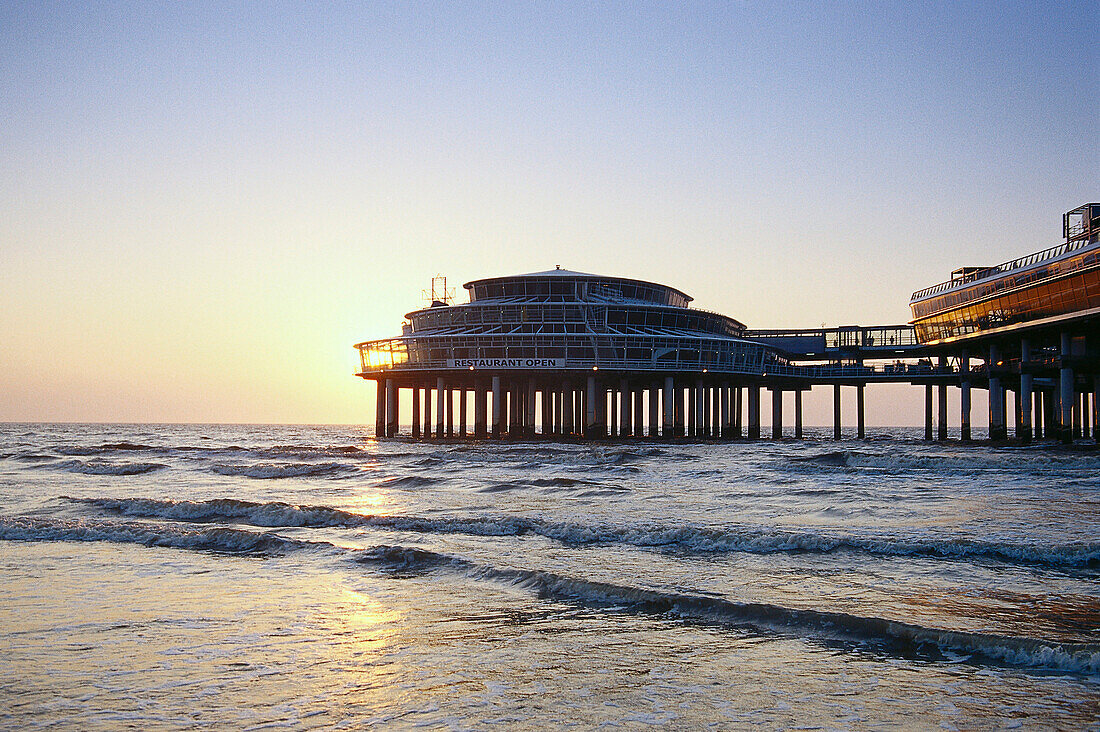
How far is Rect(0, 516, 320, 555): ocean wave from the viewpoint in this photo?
590 inches

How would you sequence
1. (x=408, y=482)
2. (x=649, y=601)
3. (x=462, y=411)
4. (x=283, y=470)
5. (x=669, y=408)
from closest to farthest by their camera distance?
(x=649, y=601) → (x=408, y=482) → (x=283, y=470) → (x=669, y=408) → (x=462, y=411)

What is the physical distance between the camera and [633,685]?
23.0ft

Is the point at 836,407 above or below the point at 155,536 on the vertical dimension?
above

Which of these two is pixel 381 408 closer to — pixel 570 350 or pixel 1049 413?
pixel 570 350

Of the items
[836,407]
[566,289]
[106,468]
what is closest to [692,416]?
[836,407]

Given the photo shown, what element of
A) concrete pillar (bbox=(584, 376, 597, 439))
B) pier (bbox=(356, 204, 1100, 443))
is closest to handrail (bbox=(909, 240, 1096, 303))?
pier (bbox=(356, 204, 1100, 443))

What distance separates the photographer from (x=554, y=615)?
9570 millimetres

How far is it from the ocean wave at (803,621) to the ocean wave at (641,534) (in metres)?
3.40

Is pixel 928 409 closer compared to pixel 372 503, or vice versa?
pixel 372 503

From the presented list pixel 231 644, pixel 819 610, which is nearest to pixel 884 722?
pixel 819 610

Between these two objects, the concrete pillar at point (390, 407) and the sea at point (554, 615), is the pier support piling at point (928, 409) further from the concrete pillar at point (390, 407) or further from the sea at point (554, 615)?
the sea at point (554, 615)

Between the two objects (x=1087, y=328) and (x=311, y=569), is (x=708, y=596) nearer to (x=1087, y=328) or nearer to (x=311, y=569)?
(x=311, y=569)

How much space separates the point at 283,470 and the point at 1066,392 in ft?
142

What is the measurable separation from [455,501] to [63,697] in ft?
53.0
